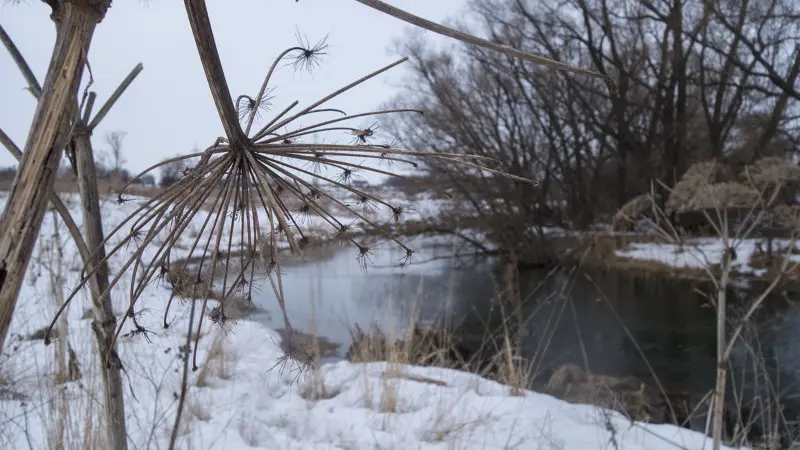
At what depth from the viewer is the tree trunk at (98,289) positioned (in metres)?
0.87

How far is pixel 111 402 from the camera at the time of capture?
90 centimetres

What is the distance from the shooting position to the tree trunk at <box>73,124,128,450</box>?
2.87ft

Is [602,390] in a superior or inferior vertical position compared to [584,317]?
inferior

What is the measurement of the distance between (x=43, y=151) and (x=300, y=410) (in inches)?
132

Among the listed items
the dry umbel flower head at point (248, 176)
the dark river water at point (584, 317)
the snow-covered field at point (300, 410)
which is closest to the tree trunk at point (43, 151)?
the dry umbel flower head at point (248, 176)

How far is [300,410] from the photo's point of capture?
11.9ft

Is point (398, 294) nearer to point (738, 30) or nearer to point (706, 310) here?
point (706, 310)

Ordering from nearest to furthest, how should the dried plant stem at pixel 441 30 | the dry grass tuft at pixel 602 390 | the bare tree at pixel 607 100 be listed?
the dried plant stem at pixel 441 30 < the dry grass tuft at pixel 602 390 < the bare tree at pixel 607 100

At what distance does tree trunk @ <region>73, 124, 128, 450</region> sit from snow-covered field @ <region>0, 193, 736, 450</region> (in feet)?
4.37

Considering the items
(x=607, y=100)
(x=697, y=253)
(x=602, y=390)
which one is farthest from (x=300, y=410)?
(x=607, y=100)

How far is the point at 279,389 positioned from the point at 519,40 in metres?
12.4

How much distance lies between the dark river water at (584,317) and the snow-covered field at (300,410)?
3.83ft

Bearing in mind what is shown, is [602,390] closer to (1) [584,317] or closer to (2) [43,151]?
(1) [584,317]

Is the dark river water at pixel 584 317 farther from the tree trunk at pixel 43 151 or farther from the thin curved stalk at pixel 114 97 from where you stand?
the tree trunk at pixel 43 151
